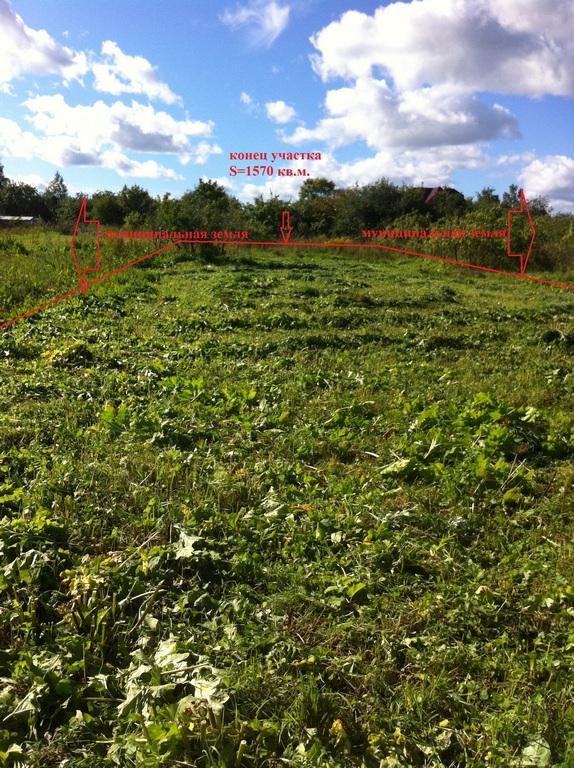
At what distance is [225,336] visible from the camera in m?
8.30

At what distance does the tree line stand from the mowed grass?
637 inches

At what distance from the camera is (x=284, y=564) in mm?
3154

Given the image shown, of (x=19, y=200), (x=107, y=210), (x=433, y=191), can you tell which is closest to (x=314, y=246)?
(x=433, y=191)

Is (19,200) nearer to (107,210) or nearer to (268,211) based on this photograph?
(107,210)

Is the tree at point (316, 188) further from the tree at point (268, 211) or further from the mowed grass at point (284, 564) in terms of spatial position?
the mowed grass at point (284, 564)

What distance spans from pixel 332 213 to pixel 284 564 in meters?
38.7

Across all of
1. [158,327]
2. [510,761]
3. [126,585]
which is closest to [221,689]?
[126,585]

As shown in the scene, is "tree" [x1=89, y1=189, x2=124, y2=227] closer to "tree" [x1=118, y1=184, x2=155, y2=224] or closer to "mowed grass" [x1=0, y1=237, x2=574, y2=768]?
"tree" [x1=118, y1=184, x2=155, y2=224]

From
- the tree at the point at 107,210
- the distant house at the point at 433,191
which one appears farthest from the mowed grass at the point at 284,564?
the tree at the point at 107,210

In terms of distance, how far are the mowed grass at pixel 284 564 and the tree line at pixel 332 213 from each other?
16178mm

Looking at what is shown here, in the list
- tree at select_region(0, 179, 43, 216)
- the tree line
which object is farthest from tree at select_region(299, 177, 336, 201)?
tree at select_region(0, 179, 43, 216)

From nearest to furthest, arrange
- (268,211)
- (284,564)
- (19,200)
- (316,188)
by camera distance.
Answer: (284,564) → (268,211) → (316,188) → (19,200)

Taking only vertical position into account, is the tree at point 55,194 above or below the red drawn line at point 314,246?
above

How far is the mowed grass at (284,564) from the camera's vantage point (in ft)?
7.16
